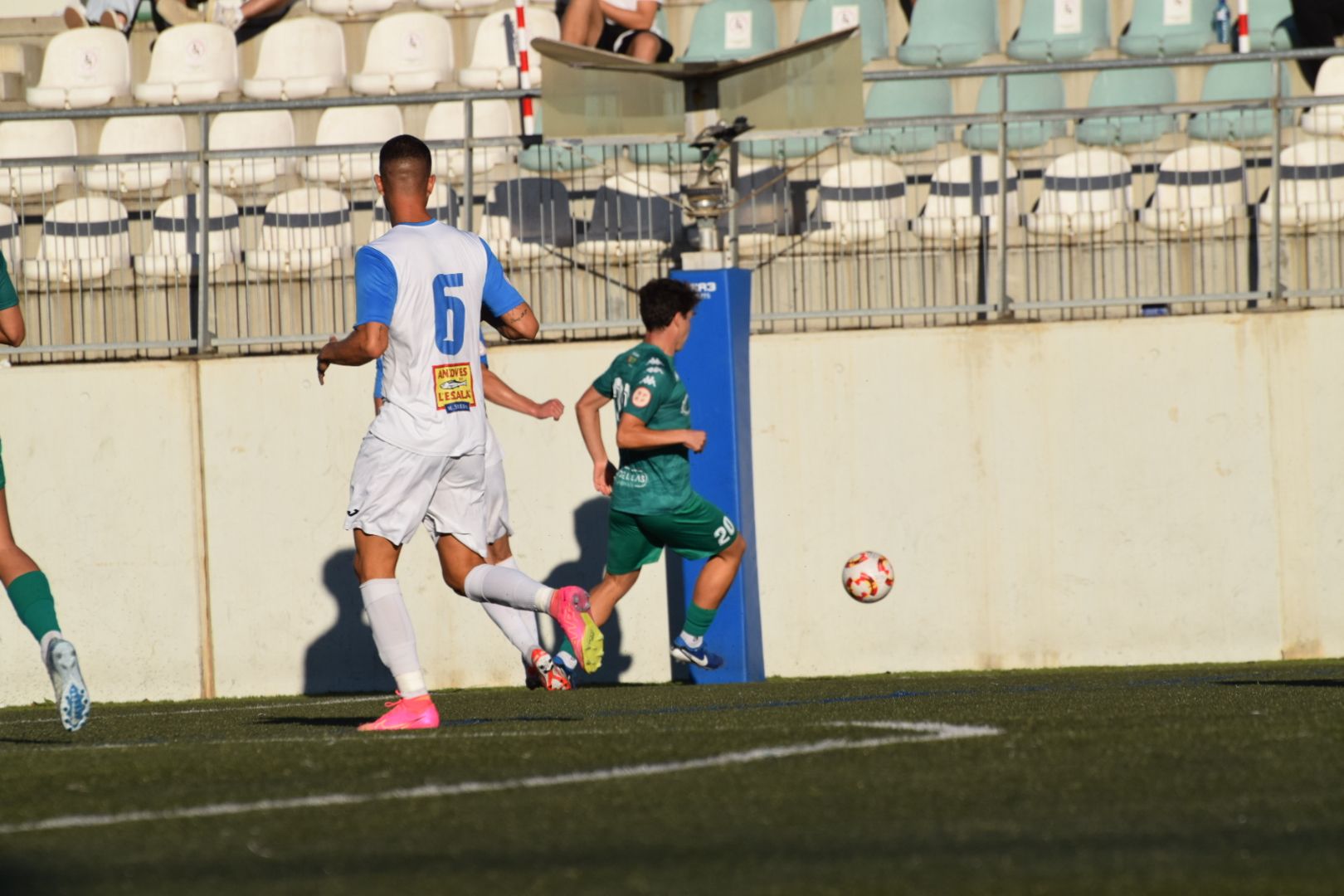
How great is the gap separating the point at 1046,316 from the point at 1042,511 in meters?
1.30

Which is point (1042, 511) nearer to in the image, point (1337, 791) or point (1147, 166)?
point (1147, 166)

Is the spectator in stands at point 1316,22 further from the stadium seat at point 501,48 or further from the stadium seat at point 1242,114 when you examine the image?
the stadium seat at point 501,48

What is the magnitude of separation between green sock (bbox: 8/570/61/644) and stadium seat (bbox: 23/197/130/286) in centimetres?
574

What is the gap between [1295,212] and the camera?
1116 cm

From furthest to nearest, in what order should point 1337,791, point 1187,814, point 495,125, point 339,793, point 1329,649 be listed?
point 495,125 < point 1329,649 < point 339,793 < point 1337,791 < point 1187,814

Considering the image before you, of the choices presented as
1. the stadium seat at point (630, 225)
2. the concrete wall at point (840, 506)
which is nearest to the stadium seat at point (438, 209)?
the stadium seat at point (630, 225)

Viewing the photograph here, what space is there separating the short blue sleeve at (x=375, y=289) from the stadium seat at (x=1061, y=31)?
31.9 feet

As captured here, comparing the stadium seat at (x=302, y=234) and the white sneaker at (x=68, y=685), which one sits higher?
the stadium seat at (x=302, y=234)

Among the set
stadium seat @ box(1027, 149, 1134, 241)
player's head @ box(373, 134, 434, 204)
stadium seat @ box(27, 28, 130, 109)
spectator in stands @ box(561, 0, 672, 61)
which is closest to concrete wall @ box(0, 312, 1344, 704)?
stadium seat @ box(1027, 149, 1134, 241)

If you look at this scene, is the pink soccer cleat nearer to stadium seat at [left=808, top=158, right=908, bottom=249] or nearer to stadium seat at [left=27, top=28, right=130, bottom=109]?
stadium seat at [left=808, top=158, right=908, bottom=249]

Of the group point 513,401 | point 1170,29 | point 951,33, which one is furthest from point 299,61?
point 513,401

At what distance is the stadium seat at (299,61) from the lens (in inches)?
611

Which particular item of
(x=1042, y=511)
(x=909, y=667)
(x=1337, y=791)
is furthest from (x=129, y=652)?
(x=1337, y=791)

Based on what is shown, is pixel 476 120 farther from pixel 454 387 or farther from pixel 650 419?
pixel 454 387
